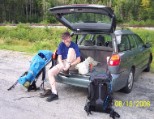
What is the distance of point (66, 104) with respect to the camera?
5906 millimetres

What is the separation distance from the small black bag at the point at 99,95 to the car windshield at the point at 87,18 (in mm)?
1389

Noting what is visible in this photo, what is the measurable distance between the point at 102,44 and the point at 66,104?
2128 millimetres

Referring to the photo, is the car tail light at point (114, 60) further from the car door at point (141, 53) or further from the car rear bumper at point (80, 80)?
the car door at point (141, 53)

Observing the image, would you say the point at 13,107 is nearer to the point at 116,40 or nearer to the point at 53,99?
the point at 53,99

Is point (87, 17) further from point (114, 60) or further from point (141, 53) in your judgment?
point (141, 53)

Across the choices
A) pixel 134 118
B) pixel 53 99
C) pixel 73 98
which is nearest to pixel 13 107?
pixel 53 99

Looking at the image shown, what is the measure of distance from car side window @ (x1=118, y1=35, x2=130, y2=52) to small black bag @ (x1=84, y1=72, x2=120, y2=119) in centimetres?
119

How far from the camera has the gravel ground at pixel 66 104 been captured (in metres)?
5.32

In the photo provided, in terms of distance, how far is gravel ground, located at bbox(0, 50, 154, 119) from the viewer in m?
5.32

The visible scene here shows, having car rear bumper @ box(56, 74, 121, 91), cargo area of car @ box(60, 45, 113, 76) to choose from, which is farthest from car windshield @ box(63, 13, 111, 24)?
car rear bumper @ box(56, 74, 121, 91)

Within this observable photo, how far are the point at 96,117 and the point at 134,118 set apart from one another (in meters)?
0.68

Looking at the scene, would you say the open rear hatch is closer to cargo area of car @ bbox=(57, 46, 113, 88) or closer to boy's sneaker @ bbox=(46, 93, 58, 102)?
cargo area of car @ bbox=(57, 46, 113, 88)

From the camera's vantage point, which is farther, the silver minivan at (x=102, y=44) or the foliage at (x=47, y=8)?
the foliage at (x=47, y=8)
